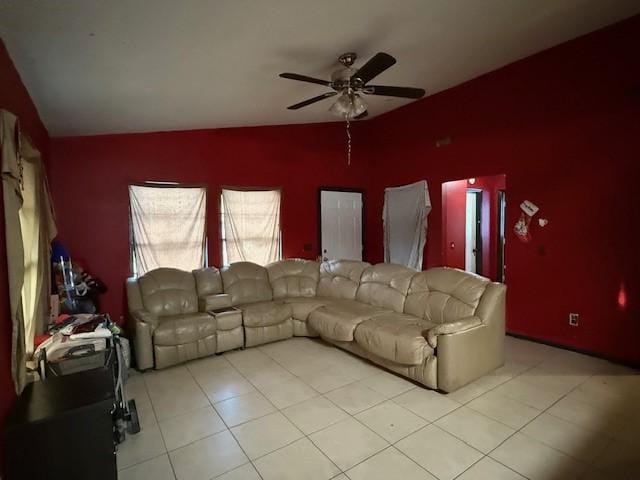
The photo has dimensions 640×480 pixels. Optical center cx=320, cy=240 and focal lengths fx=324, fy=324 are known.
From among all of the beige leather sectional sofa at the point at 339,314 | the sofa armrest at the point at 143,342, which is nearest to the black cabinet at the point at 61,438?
the sofa armrest at the point at 143,342

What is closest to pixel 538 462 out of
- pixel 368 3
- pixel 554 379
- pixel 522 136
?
pixel 554 379

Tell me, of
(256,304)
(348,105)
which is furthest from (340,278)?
(348,105)

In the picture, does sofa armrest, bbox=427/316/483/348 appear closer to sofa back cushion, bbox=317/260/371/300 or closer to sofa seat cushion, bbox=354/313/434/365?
sofa seat cushion, bbox=354/313/434/365

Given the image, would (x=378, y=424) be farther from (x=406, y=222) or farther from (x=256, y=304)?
(x=406, y=222)

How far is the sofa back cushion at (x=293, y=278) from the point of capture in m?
4.61

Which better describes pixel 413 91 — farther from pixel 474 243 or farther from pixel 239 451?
pixel 474 243

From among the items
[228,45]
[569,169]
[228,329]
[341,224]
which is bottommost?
[228,329]

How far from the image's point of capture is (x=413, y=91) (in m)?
2.73

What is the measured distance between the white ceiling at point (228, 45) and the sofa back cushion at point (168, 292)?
5.76ft

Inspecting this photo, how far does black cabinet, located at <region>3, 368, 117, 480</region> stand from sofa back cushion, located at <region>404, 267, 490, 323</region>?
2.71m

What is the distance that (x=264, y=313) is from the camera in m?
3.81

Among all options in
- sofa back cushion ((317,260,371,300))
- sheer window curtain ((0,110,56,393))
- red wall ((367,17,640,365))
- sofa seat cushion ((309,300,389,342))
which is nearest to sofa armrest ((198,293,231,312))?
sofa seat cushion ((309,300,389,342))

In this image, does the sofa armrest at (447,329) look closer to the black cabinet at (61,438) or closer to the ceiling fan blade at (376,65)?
the ceiling fan blade at (376,65)

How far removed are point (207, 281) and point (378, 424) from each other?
275cm
